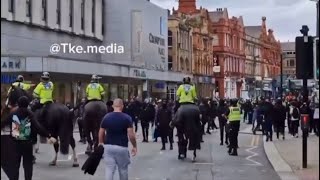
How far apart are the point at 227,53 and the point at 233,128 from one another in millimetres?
83764

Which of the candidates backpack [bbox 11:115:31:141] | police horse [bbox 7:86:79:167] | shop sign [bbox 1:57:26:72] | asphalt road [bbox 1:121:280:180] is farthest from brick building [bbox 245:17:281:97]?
backpack [bbox 11:115:31:141]

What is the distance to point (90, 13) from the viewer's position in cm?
5559

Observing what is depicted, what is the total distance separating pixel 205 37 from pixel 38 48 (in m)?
50.5

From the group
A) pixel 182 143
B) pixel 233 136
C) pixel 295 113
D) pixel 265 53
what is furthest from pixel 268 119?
pixel 265 53

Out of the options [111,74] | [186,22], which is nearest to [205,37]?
[186,22]

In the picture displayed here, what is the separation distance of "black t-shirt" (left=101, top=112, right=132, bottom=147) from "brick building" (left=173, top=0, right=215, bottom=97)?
246 ft

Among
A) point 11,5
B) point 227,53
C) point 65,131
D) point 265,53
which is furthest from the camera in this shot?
point 265,53

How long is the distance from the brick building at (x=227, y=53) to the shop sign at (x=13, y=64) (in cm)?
6068

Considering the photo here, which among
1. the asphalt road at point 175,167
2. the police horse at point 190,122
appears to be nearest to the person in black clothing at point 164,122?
the asphalt road at point 175,167

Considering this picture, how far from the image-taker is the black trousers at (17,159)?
33.5 feet

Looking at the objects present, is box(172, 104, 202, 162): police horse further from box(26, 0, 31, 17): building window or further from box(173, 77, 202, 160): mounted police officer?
→ box(26, 0, 31, 17): building window

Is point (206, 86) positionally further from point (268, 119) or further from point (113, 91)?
point (268, 119)

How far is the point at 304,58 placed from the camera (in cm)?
1470

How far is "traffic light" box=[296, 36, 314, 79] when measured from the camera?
14625 millimetres
